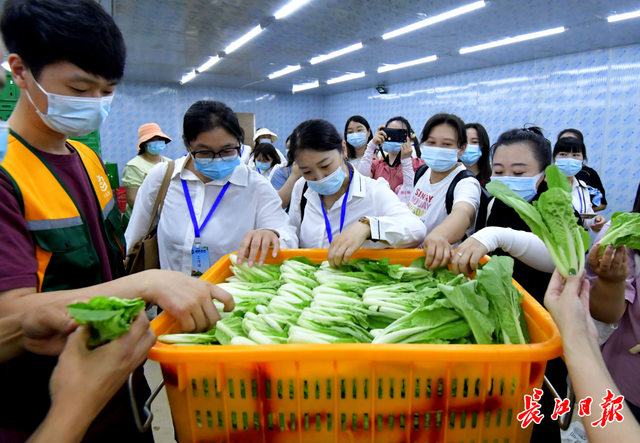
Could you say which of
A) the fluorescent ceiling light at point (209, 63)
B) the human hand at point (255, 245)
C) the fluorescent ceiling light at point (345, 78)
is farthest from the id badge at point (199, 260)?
the fluorescent ceiling light at point (345, 78)

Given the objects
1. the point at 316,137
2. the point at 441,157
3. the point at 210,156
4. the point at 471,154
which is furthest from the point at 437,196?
the point at 210,156

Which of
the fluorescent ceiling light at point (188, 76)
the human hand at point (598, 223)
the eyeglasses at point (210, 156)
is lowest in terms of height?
the human hand at point (598, 223)

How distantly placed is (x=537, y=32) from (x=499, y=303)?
8.38 metres

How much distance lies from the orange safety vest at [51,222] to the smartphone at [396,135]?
3.61 meters

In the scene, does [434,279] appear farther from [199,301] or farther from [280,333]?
[199,301]

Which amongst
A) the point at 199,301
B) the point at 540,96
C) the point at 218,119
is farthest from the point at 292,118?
the point at 199,301

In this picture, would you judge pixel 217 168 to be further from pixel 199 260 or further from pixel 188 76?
pixel 188 76

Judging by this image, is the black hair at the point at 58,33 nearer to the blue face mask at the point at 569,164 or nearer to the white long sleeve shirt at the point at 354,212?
the white long sleeve shirt at the point at 354,212

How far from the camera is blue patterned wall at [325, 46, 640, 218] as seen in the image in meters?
7.89

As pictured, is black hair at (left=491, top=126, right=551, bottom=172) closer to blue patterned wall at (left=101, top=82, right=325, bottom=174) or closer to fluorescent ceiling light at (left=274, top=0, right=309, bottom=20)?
fluorescent ceiling light at (left=274, top=0, right=309, bottom=20)

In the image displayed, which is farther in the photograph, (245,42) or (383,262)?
(245,42)

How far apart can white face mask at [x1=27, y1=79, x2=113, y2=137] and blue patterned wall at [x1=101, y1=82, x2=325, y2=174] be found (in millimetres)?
13564

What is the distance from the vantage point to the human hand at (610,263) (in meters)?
1.39

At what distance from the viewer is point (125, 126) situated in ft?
45.1
